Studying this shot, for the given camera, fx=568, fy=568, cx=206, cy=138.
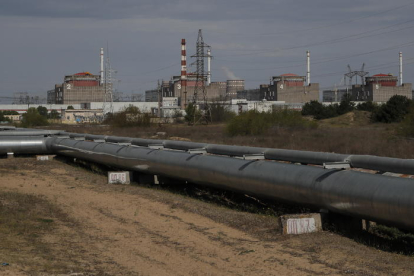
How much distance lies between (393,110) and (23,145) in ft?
164

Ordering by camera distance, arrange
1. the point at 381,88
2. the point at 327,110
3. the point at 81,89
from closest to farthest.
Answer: the point at 327,110
the point at 381,88
the point at 81,89

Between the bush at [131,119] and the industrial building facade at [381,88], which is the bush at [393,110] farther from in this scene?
the industrial building facade at [381,88]

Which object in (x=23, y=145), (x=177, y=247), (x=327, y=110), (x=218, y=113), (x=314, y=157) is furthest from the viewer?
(x=218, y=113)

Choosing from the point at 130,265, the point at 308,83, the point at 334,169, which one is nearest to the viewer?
the point at 130,265

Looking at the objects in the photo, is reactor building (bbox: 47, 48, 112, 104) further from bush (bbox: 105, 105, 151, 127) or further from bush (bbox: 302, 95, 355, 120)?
bush (bbox: 105, 105, 151, 127)

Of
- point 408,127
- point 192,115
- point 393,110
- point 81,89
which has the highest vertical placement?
A: point 81,89

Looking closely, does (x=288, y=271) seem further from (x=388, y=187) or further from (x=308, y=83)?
(x=308, y=83)

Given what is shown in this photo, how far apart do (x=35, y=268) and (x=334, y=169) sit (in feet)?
16.6

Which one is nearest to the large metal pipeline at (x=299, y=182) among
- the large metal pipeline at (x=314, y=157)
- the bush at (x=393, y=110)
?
the large metal pipeline at (x=314, y=157)

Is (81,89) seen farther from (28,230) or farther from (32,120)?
(28,230)

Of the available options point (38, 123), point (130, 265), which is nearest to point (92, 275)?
point (130, 265)

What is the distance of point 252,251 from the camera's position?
7.92m

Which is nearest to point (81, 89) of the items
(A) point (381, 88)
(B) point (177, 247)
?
(A) point (381, 88)

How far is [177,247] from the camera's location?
8211 millimetres
